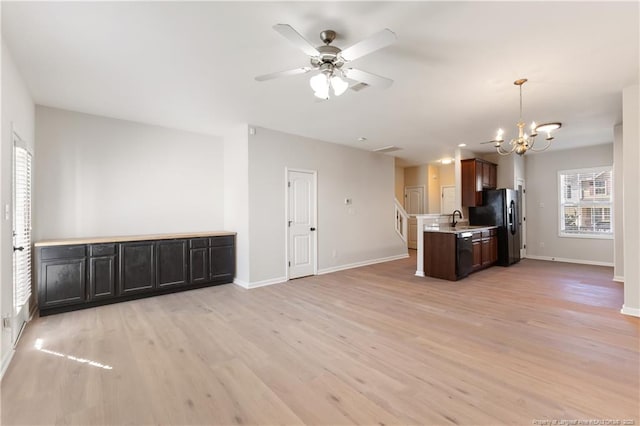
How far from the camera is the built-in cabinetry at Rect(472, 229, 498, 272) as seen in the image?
585 centimetres

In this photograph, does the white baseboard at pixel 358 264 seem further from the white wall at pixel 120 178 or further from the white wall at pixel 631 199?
the white wall at pixel 631 199

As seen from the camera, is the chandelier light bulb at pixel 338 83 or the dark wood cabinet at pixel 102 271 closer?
the chandelier light bulb at pixel 338 83

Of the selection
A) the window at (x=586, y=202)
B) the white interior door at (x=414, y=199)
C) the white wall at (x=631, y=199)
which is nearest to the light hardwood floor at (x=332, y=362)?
the white wall at (x=631, y=199)

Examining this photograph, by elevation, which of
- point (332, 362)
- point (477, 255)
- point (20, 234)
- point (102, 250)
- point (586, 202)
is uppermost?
point (586, 202)

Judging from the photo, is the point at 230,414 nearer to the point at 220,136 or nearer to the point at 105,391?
the point at 105,391

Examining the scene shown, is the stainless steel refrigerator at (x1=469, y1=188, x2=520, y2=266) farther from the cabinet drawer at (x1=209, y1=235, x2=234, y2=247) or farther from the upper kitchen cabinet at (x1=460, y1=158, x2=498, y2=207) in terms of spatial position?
the cabinet drawer at (x1=209, y1=235, x2=234, y2=247)

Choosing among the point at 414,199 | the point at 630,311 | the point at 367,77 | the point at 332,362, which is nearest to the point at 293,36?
the point at 367,77

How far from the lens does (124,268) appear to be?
412 cm

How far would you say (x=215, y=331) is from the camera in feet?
10.2

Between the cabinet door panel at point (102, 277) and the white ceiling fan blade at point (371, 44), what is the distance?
401 centimetres

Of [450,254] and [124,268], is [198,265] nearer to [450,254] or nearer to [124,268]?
[124,268]

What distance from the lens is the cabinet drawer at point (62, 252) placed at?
11.8 feet

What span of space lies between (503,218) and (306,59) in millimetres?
5997

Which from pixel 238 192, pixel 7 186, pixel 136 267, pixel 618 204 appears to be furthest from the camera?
pixel 618 204
